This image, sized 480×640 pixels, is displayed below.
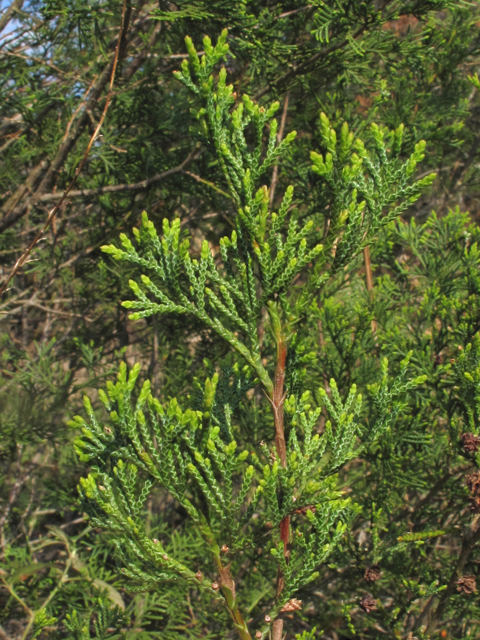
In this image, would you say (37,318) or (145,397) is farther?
(37,318)

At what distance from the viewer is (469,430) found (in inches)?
78.7

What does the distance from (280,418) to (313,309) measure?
48.2 inches

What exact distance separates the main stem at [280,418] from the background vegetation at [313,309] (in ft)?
2.29

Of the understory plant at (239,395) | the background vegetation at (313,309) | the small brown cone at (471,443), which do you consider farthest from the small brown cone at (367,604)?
the small brown cone at (471,443)

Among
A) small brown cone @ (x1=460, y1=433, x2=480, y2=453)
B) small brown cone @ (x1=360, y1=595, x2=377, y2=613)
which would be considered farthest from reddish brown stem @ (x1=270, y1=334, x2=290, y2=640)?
small brown cone @ (x1=460, y1=433, x2=480, y2=453)

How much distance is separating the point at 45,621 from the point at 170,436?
116 centimetres

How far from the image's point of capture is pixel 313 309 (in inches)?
110

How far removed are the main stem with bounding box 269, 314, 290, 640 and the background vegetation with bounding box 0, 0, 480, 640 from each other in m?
0.70

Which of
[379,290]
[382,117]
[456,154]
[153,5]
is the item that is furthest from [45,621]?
[456,154]

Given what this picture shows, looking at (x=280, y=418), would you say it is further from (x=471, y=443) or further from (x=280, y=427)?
(x=471, y=443)

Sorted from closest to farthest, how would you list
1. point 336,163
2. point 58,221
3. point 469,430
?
1. point 336,163
2. point 469,430
3. point 58,221

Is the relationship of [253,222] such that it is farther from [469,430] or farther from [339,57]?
[339,57]

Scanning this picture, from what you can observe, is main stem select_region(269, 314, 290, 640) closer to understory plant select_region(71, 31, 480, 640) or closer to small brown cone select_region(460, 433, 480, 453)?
understory plant select_region(71, 31, 480, 640)

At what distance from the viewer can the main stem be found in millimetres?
1631
